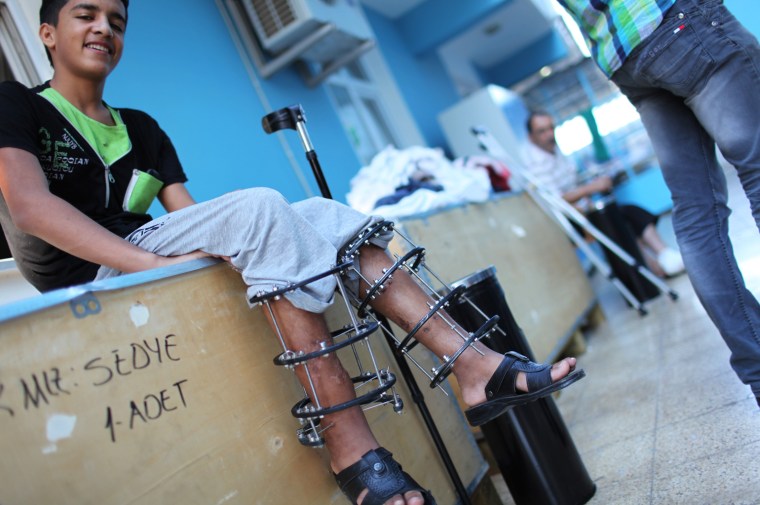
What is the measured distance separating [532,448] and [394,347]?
45 centimetres

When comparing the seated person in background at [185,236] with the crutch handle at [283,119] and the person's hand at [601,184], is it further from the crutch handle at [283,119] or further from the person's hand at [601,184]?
the person's hand at [601,184]

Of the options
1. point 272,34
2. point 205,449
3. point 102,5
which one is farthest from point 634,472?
point 272,34

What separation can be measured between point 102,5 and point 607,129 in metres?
7.74

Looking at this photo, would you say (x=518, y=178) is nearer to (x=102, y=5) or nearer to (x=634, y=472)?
(x=634, y=472)

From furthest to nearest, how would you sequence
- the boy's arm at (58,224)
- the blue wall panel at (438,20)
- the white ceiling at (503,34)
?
the white ceiling at (503,34) < the blue wall panel at (438,20) < the boy's arm at (58,224)

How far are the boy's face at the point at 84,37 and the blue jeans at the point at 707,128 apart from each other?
1281 millimetres

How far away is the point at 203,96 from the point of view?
2895 millimetres

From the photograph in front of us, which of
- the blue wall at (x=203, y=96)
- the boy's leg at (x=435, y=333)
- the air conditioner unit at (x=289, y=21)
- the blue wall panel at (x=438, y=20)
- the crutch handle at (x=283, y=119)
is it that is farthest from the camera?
the blue wall panel at (x=438, y=20)

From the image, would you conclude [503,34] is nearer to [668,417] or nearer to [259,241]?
[668,417]

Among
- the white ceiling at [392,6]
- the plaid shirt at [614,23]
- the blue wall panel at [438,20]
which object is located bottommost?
the plaid shirt at [614,23]

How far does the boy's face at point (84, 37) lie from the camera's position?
4.82 feet

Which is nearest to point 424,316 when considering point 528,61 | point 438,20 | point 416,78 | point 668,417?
point 668,417

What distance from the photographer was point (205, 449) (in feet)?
3.44

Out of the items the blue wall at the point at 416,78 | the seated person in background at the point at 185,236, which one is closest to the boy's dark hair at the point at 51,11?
the seated person in background at the point at 185,236
